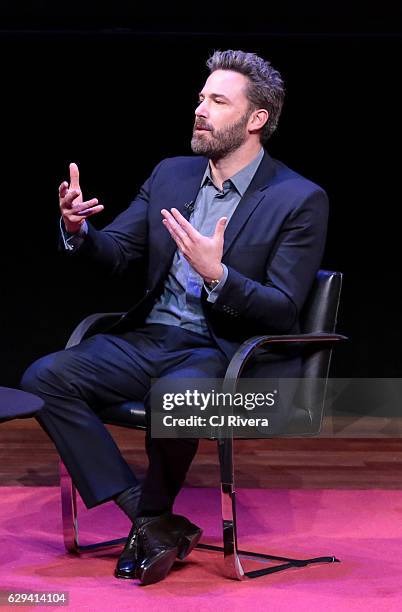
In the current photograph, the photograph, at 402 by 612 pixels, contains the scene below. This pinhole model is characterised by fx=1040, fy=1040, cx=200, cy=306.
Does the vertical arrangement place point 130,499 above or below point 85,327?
below

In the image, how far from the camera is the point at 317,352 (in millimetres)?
2920

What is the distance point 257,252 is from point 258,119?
1.43 feet

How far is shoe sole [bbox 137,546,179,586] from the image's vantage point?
260 cm

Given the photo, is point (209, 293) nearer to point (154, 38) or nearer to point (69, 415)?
point (69, 415)

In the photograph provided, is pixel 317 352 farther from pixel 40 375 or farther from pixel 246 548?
pixel 40 375

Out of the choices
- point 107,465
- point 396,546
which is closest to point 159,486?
point 107,465

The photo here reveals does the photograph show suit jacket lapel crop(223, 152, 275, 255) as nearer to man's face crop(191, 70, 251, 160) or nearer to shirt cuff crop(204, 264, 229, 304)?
man's face crop(191, 70, 251, 160)

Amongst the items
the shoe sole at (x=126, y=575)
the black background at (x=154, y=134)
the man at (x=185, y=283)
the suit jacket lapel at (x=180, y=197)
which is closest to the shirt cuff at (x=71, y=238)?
the man at (x=185, y=283)

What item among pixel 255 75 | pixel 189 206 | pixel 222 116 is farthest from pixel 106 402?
pixel 255 75

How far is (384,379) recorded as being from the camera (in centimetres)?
520

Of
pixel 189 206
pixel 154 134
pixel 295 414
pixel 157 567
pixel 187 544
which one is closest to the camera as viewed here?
pixel 157 567

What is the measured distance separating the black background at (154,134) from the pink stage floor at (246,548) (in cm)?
171

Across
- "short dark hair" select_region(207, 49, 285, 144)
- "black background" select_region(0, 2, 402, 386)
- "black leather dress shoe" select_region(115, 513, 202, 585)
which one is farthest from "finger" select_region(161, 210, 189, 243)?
"black background" select_region(0, 2, 402, 386)

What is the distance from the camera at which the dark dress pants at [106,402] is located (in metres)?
2.69
